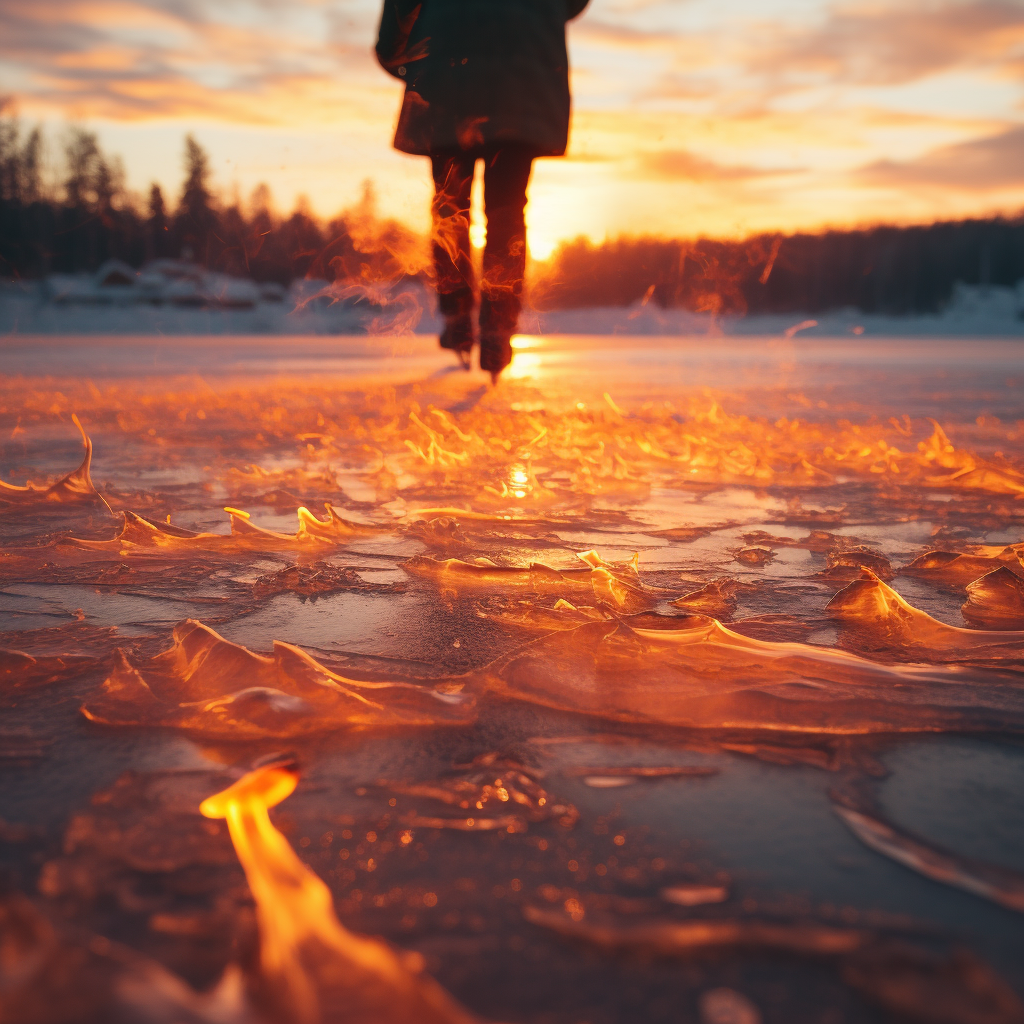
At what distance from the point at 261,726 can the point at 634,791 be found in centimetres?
45

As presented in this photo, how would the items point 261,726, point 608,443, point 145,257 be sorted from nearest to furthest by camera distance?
1. point 261,726
2. point 608,443
3. point 145,257

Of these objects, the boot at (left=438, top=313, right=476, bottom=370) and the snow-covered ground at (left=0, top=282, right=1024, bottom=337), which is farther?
the snow-covered ground at (left=0, top=282, right=1024, bottom=337)

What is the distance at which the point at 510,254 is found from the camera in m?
4.52

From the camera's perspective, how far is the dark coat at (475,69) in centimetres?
420

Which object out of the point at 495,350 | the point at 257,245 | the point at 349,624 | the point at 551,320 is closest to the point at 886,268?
the point at 551,320

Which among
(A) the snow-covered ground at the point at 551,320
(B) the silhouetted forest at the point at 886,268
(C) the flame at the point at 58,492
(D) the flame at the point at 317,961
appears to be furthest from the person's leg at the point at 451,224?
(B) the silhouetted forest at the point at 886,268

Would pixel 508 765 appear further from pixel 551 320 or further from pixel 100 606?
pixel 551 320

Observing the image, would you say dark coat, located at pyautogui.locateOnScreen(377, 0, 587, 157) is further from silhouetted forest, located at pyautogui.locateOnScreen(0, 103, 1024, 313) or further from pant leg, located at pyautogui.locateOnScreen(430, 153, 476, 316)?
silhouetted forest, located at pyautogui.locateOnScreen(0, 103, 1024, 313)

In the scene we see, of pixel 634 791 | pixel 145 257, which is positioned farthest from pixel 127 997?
pixel 145 257

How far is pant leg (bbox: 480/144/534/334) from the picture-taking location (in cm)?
447

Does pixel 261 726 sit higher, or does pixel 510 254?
pixel 510 254

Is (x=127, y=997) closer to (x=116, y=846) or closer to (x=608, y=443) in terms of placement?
(x=116, y=846)

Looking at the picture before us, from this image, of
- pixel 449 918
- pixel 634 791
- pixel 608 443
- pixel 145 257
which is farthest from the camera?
pixel 145 257

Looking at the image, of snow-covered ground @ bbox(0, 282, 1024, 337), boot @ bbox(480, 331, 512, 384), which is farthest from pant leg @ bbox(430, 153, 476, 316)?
snow-covered ground @ bbox(0, 282, 1024, 337)
